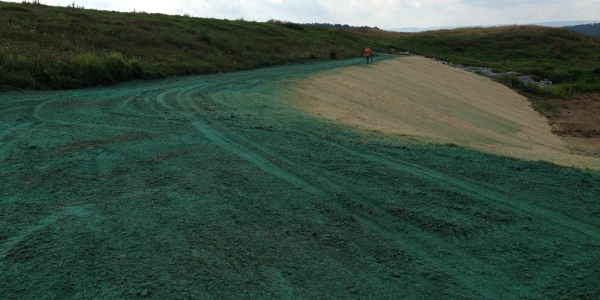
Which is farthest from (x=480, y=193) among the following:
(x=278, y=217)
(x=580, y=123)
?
(x=580, y=123)

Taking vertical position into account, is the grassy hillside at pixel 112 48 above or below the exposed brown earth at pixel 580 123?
above

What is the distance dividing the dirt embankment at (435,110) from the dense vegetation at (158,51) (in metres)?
6.05

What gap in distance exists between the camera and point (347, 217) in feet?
16.9

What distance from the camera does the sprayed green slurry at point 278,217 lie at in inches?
153

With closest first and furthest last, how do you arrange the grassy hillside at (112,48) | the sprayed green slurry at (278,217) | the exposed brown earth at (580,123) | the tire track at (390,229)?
the sprayed green slurry at (278,217) < the tire track at (390,229) < the grassy hillside at (112,48) < the exposed brown earth at (580,123)

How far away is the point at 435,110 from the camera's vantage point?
18172mm

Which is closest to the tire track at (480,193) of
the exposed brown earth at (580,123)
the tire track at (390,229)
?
the tire track at (390,229)

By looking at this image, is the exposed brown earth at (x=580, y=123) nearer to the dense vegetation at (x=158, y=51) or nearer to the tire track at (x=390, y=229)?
the dense vegetation at (x=158, y=51)

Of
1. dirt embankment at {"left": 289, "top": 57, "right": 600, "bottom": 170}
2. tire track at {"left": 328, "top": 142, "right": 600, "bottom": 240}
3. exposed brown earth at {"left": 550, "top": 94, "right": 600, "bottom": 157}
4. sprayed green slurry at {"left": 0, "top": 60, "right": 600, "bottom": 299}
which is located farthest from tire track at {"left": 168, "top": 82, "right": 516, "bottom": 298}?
exposed brown earth at {"left": 550, "top": 94, "right": 600, "bottom": 157}

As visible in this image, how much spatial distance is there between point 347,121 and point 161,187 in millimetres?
5833

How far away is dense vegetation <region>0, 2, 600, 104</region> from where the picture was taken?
49.4ft

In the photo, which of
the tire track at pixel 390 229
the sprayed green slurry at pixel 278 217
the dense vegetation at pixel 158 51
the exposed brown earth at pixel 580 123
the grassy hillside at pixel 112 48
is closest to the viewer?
the sprayed green slurry at pixel 278 217

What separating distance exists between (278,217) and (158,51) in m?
19.9

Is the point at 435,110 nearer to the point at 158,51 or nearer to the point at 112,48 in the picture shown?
the point at 158,51
